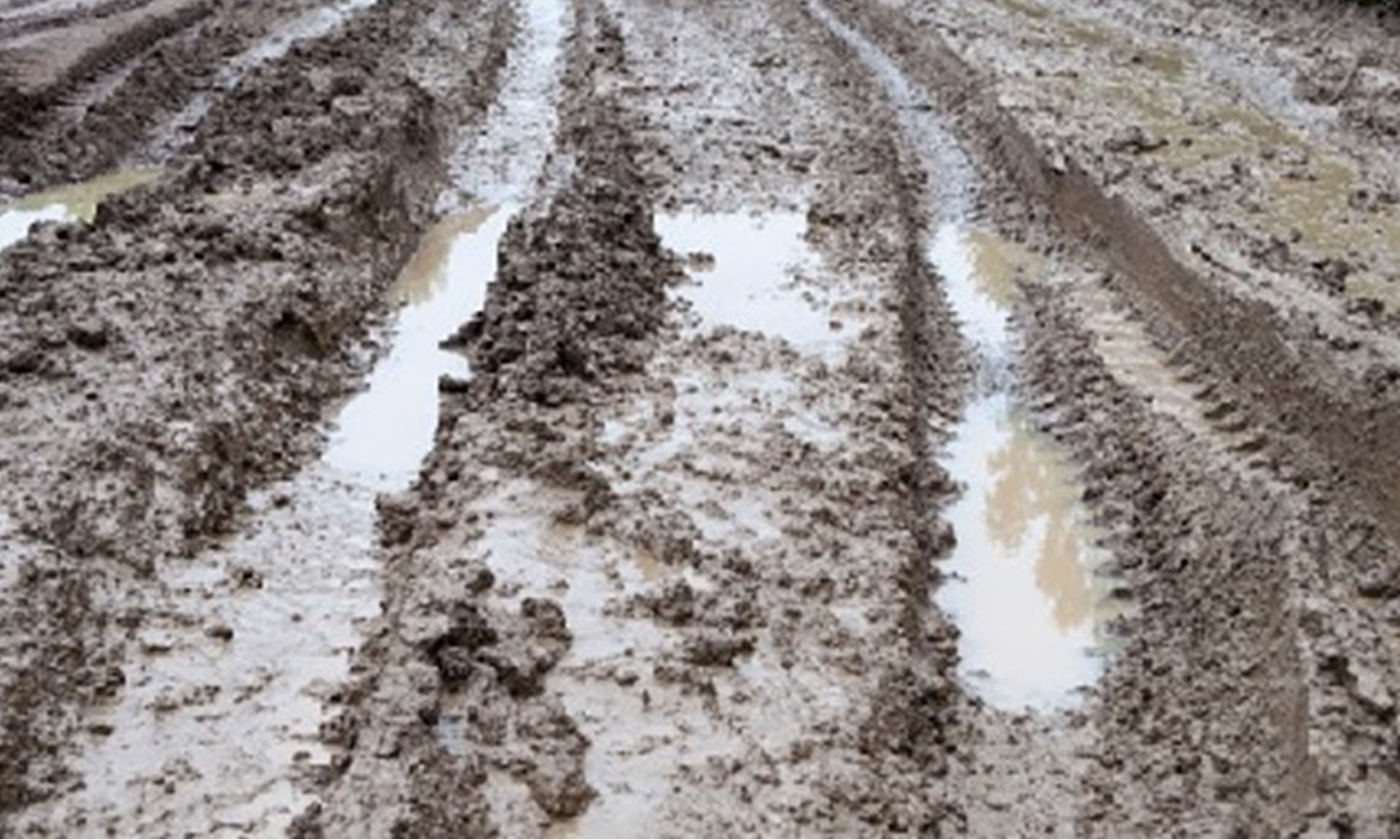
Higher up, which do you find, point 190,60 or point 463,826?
point 463,826

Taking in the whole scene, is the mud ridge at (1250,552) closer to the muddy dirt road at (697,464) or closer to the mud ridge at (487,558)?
the muddy dirt road at (697,464)

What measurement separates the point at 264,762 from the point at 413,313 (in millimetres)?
5257

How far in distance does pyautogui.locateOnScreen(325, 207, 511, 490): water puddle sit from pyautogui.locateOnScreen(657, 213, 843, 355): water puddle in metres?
1.46

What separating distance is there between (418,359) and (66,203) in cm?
467

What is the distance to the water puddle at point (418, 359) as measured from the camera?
8.52 meters

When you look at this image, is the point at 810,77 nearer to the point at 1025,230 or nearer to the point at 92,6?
the point at 1025,230

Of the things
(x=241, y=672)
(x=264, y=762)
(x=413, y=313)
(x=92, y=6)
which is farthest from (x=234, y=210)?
(x=92, y=6)

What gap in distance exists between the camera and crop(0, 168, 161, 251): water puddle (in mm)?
12102

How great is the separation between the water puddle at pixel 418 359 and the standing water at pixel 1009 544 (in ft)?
9.58

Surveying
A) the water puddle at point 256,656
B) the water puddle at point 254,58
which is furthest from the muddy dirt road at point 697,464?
the water puddle at point 254,58

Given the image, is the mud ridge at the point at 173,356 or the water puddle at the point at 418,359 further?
the water puddle at the point at 418,359

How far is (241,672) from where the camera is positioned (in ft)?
20.8

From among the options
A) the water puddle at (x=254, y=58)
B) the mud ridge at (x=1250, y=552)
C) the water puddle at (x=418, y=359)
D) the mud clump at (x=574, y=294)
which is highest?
the mud ridge at (x=1250, y=552)

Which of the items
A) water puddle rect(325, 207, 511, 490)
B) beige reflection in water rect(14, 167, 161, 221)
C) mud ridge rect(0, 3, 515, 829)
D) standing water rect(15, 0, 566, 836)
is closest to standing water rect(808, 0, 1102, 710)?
standing water rect(15, 0, 566, 836)
